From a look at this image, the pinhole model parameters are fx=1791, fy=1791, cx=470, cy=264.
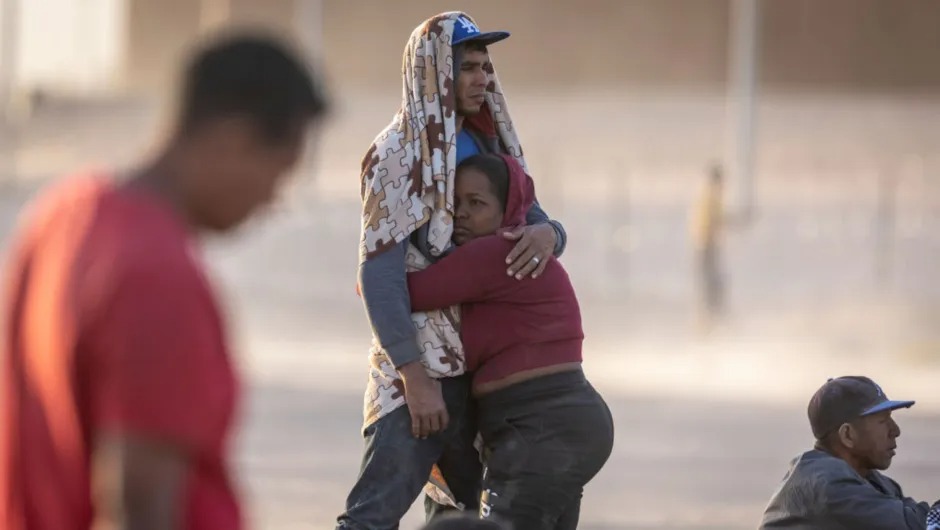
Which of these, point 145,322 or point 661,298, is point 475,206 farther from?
point 661,298

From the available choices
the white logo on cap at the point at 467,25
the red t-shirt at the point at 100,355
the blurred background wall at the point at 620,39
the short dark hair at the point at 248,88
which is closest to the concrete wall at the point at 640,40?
the blurred background wall at the point at 620,39

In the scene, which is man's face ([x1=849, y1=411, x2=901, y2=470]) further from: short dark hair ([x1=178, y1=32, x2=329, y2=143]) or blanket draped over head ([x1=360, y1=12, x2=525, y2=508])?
short dark hair ([x1=178, y1=32, x2=329, y2=143])

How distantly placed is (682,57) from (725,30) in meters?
1.22

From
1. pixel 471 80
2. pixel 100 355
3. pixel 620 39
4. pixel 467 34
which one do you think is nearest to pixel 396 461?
pixel 471 80

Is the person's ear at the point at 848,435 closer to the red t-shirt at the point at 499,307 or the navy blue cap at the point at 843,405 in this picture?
the navy blue cap at the point at 843,405

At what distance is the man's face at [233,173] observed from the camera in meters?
2.49

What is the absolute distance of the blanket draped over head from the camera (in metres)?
4.38

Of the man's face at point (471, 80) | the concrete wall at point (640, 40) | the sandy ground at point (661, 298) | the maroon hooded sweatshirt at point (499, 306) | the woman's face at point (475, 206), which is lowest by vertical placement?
the sandy ground at point (661, 298)

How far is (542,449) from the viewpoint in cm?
434

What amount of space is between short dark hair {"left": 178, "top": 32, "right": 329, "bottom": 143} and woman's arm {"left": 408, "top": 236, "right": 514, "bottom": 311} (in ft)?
6.12

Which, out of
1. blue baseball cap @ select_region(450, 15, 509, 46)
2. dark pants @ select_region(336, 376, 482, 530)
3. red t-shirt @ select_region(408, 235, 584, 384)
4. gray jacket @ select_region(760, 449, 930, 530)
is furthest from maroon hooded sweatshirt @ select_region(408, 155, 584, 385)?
gray jacket @ select_region(760, 449, 930, 530)

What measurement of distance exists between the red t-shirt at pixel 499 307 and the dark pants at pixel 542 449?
0.07 m

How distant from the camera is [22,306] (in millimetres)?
2475

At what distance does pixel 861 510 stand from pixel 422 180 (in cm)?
134
